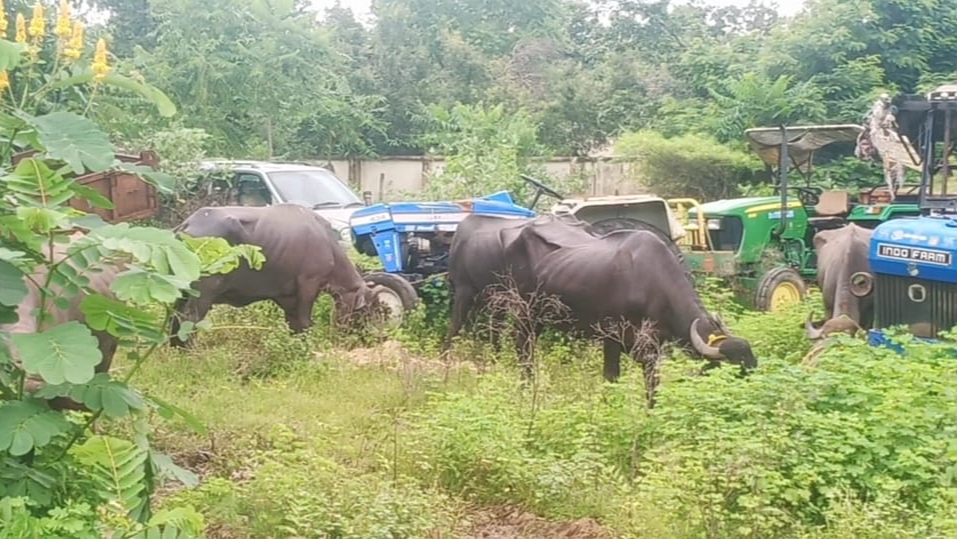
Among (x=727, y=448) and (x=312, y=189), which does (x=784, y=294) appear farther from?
(x=727, y=448)

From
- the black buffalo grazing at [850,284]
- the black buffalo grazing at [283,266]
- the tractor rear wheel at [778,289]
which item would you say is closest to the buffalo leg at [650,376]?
the black buffalo grazing at [850,284]

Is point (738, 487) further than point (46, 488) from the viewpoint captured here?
Yes

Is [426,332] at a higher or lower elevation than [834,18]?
lower

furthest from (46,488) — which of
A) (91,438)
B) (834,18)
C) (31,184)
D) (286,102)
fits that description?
(834,18)

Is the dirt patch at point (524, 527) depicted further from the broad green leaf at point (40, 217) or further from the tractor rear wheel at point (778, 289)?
the tractor rear wheel at point (778, 289)

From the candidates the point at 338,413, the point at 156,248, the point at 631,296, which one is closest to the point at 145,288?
the point at 156,248

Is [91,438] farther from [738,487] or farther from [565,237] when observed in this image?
[565,237]

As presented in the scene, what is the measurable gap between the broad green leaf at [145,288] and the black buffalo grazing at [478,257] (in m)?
6.05

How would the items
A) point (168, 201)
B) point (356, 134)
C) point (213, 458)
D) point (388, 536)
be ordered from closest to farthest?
point (388, 536) → point (213, 458) → point (168, 201) → point (356, 134)

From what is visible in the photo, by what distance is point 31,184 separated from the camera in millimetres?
3629

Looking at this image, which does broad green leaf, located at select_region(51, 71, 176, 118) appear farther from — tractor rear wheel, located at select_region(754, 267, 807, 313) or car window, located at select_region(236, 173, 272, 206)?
car window, located at select_region(236, 173, 272, 206)

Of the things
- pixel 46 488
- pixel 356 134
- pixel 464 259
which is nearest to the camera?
pixel 46 488

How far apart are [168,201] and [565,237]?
629 cm

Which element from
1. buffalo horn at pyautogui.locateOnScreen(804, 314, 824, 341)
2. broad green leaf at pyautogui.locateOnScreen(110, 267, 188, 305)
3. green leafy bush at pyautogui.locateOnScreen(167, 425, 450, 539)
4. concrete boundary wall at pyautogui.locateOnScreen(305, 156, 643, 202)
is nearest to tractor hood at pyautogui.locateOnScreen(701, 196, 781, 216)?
buffalo horn at pyautogui.locateOnScreen(804, 314, 824, 341)
